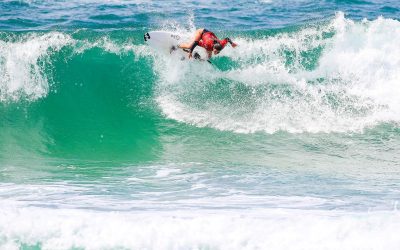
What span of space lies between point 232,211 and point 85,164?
173 inches

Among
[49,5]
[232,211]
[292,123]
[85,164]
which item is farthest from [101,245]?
[49,5]

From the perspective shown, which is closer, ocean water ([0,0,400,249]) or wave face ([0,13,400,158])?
ocean water ([0,0,400,249])

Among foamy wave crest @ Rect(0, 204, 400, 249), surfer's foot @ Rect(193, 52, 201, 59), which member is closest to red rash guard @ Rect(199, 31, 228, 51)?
surfer's foot @ Rect(193, 52, 201, 59)

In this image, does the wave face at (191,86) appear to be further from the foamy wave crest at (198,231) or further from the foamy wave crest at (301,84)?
the foamy wave crest at (198,231)

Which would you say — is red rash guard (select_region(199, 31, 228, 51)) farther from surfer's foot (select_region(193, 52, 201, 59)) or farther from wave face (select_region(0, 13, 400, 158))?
wave face (select_region(0, 13, 400, 158))

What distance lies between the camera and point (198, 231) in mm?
6176

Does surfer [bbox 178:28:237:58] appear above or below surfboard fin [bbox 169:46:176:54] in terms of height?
above

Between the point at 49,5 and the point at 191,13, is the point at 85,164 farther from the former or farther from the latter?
the point at 49,5

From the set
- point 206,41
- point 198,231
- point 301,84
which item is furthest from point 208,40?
point 198,231

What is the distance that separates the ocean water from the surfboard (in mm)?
344

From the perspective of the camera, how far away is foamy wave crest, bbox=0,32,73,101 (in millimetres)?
13602

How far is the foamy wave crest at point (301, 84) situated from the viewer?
503 inches

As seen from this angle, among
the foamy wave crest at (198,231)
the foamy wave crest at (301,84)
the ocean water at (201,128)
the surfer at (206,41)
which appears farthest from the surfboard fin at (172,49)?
the foamy wave crest at (198,231)

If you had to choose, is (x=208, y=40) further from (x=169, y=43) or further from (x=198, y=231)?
(x=198, y=231)
